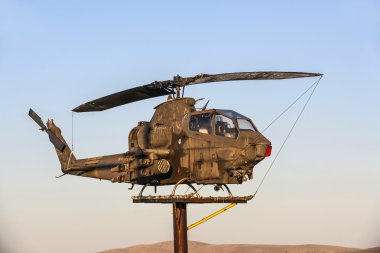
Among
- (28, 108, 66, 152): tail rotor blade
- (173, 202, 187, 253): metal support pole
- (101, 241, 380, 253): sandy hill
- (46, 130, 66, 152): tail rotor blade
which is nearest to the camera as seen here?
(173, 202, 187, 253): metal support pole

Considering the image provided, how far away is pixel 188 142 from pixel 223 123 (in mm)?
1669

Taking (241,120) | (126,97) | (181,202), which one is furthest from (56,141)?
(241,120)

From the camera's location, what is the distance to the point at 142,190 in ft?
86.9

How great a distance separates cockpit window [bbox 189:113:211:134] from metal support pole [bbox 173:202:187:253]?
3099mm

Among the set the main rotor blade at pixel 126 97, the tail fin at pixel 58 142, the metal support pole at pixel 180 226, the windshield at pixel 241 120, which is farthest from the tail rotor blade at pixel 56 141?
the windshield at pixel 241 120

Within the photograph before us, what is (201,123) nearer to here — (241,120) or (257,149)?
(241,120)

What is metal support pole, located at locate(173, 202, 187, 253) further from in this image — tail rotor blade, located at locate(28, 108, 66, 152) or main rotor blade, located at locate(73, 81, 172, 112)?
tail rotor blade, located at locate(28, 108, 66, 152)

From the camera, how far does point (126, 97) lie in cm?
2834

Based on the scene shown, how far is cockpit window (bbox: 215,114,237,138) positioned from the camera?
2400 centimetres

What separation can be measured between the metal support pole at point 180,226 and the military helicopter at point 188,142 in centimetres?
106

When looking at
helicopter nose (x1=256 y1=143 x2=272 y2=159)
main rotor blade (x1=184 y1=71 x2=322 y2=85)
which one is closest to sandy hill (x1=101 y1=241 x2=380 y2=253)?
main rotor blade (x1=184 y1=71 x2=322 y2=85)

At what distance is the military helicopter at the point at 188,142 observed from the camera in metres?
23.7

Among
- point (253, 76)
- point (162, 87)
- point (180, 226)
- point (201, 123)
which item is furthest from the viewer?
point (162, 87)

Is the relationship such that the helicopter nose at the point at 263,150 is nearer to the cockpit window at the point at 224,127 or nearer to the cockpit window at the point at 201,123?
the cockpit window at the point at 224,127
